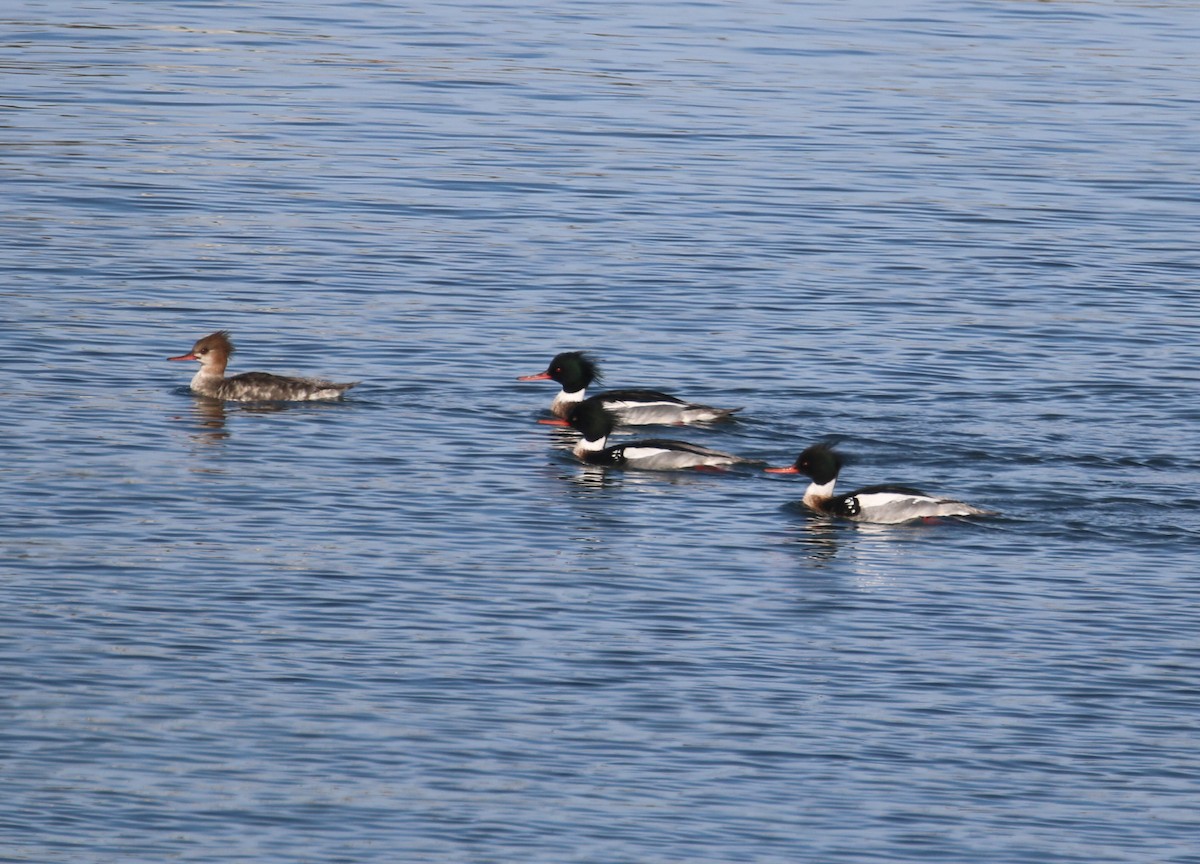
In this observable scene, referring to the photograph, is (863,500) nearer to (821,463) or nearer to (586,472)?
(821,463)

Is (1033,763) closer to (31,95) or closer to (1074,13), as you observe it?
(31,95)

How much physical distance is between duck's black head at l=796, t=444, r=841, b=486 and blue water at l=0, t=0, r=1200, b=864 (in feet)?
1.19

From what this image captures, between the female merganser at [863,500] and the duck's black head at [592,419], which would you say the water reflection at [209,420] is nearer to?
the duck's black head at [592,419]

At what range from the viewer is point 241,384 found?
2105 centimetres

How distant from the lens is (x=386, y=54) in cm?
4016

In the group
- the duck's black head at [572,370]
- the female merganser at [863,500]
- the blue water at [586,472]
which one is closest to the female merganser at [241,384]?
the blue water at [586,472]

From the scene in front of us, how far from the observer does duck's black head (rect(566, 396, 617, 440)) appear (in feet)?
65.5

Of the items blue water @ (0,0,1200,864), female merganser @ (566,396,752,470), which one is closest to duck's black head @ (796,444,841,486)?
A: blue water @ (0,0,1200,864)

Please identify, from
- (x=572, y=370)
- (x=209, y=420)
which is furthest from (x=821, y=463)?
(x=209, y=420)

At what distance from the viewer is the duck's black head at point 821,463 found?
1820cm

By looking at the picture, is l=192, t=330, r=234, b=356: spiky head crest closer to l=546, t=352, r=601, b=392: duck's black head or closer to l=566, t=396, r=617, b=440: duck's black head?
l=546, t=352, r=601, b=392: duck's black head

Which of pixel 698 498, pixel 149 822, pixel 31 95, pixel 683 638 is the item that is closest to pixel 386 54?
pixel 31 95

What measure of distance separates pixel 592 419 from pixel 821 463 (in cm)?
264

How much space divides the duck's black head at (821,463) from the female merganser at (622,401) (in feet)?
6.92
